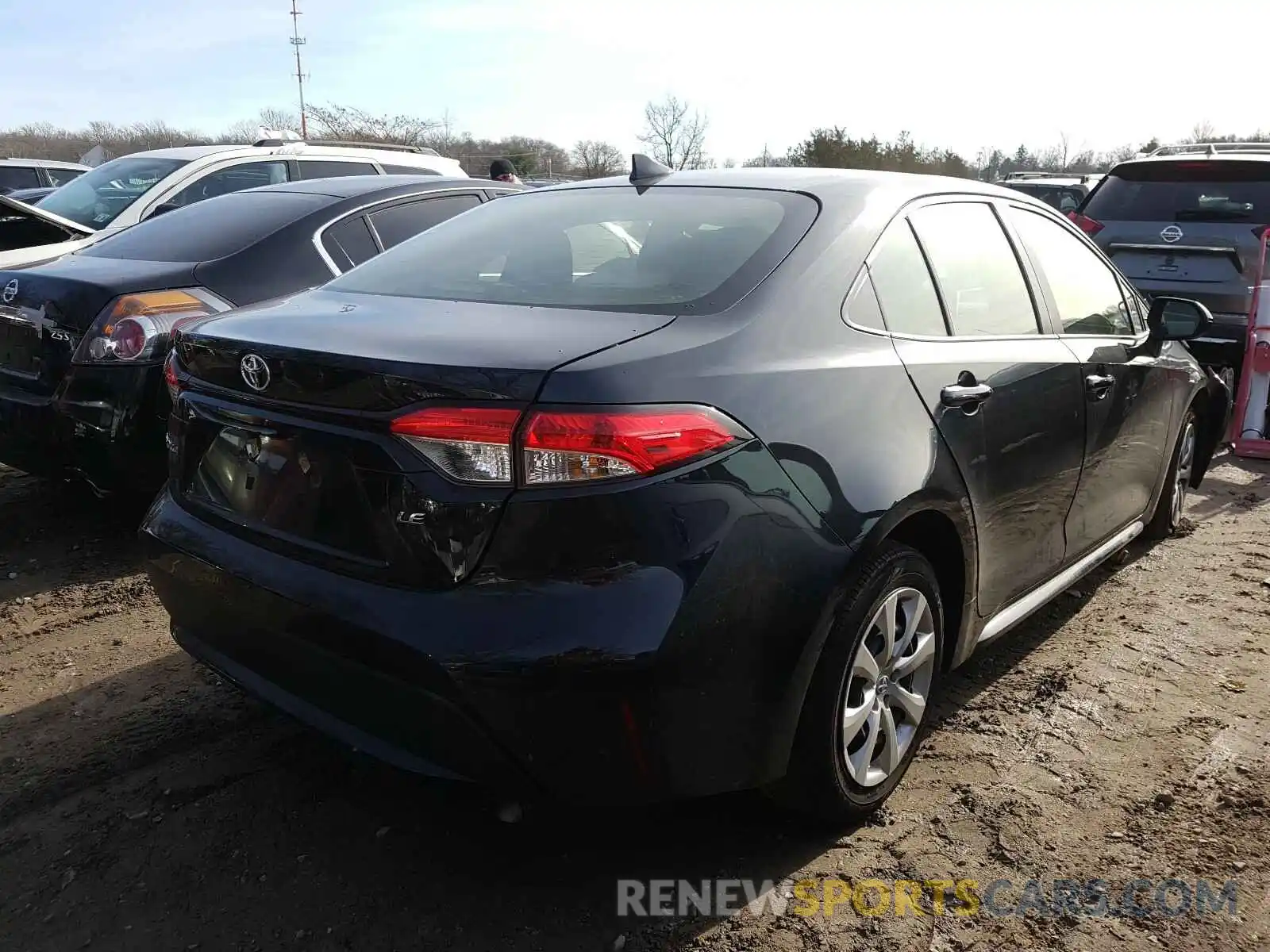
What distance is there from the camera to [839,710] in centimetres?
236

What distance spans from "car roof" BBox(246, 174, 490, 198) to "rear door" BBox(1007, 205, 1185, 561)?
3.07m

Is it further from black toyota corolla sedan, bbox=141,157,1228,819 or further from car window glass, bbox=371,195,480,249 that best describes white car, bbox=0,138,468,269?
black toyota corolla sedan, bbox=141,157,1228,819

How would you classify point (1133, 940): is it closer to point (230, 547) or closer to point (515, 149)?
point (230, 547)

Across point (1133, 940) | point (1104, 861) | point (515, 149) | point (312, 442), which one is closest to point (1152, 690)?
point (1104, 861)

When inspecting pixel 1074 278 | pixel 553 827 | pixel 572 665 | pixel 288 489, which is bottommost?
pixel 553 827

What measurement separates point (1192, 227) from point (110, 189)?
324 inches

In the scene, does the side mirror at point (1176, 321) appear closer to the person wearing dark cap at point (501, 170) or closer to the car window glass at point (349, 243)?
the car window glass at point (349, 243)

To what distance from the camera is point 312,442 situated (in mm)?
2143

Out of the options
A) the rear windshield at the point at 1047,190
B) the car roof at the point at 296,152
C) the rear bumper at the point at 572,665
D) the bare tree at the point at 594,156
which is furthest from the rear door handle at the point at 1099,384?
the bare tree at the point at 594,156

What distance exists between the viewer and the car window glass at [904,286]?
8.70ft

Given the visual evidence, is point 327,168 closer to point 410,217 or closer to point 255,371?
point 410,217

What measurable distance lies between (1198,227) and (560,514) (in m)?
6.67

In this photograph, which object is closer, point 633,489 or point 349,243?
point 633,489

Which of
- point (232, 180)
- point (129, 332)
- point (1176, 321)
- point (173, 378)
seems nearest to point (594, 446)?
point (173, 378)
